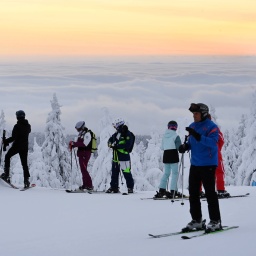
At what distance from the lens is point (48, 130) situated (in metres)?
55.0

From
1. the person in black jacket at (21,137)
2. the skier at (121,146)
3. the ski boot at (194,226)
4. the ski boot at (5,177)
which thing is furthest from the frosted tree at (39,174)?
the ski boot at (194,226)

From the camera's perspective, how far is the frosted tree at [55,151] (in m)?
54.3

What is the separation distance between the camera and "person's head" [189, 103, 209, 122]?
9758 mm

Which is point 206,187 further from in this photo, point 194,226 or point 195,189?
point 194,226

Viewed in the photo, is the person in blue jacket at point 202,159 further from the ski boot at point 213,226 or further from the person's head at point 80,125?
the person's head at point 80,125

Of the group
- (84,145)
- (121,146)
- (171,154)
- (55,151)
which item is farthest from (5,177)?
(55,151)

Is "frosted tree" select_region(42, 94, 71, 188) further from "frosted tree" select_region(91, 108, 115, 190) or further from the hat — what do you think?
the hat

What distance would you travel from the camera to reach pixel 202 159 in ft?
32.5

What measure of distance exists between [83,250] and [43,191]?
356 inches

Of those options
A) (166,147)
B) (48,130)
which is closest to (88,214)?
(166,147)

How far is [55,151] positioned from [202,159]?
45.9 metres

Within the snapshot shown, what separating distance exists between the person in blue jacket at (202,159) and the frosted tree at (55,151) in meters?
44.1

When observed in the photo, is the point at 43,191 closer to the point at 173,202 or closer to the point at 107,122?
the point at 173,202

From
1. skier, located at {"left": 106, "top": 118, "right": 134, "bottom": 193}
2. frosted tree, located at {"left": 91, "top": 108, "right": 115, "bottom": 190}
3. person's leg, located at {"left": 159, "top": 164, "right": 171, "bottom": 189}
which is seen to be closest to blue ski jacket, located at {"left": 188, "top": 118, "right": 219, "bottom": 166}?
person's leg, located at {"left": 159, "top": 164, "right": 171, "bottom": 189}
